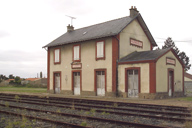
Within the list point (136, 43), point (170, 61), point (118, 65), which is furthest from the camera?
point (136, 43)

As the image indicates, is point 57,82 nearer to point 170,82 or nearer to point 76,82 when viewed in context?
point 76,82

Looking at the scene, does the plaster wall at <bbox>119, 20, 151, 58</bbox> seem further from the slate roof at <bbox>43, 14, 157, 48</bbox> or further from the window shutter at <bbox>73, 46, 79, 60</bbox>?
the window shutter at <bbox>73, 46, 79, 60</bbox>

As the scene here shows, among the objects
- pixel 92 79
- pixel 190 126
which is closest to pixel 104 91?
pixel 92 79

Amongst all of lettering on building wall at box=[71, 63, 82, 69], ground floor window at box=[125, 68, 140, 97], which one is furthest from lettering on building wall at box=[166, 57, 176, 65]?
lettering on building wall at box=[71, 63, 82, 69]

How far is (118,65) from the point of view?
19.2m

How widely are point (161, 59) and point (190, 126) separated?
473 inches

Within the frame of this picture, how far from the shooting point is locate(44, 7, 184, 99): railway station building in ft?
58.2

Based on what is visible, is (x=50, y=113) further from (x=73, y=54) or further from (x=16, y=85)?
(x=16, y=85)

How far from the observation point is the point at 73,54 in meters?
23.0

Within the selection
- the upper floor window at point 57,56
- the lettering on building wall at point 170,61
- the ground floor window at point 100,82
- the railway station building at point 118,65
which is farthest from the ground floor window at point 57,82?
the lettering on building wall at point 170,61

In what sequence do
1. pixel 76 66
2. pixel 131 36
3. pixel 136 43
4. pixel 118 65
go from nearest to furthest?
pixel 118 65 → pixel 131 36 → pixel 136 43 → pixel 76 66

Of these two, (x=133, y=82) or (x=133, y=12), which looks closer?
(x=133, y=82)

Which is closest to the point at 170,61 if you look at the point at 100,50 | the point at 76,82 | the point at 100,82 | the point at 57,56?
the point at 100,50

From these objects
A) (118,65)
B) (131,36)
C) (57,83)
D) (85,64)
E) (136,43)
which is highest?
(131,36)
